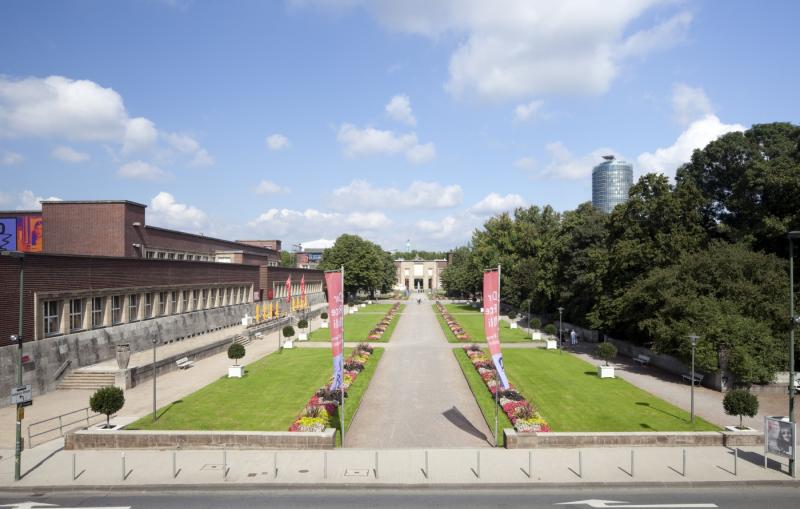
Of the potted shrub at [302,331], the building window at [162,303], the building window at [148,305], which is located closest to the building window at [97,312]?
the building window at [148,305]

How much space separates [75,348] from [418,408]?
21.3 metres

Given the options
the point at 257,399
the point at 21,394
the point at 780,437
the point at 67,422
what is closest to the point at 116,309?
the point at 67,422

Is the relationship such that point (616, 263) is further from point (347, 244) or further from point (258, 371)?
point (347, 244)

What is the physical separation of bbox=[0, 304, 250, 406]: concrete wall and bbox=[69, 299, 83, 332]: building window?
1.65 feet

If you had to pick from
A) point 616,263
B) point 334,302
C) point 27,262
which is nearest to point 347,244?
point 616,263

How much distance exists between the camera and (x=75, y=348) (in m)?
31.1

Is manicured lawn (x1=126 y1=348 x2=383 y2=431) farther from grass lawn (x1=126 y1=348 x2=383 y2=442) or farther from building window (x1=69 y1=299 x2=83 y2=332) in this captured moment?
building window (x1=69 y1=299 x2=83 y2=332)

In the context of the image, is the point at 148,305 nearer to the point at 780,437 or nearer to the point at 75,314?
the point at 75,314

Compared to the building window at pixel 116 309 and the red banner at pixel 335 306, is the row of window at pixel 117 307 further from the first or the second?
the red banner at pixel 335 306

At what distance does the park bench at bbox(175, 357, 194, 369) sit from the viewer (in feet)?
115

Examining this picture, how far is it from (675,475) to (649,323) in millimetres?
19315

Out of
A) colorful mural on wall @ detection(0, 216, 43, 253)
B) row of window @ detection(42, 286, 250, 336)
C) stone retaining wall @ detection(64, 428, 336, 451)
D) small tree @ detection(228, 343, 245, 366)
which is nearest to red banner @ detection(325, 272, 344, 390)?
stone retaining wall @ detection(64, 428, 336, 451)

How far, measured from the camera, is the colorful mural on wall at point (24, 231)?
50.3 m

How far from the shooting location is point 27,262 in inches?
1101
